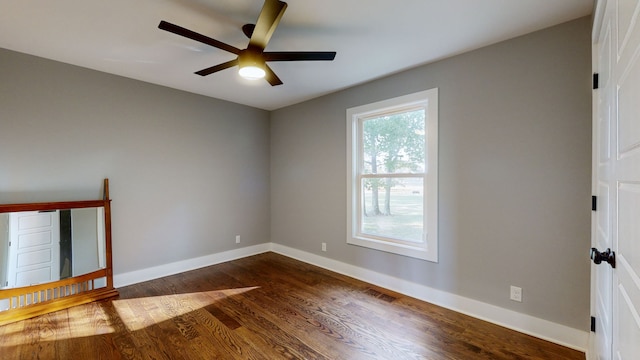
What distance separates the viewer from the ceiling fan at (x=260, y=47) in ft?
5.33

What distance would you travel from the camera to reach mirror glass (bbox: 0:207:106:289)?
8.11ft

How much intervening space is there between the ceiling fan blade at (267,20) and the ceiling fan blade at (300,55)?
4.3 inches

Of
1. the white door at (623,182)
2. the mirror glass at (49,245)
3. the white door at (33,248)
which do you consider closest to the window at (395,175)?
the white door at (623,182)

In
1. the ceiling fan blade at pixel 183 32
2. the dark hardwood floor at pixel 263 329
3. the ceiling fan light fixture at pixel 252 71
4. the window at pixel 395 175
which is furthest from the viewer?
the window at pixel 395 175

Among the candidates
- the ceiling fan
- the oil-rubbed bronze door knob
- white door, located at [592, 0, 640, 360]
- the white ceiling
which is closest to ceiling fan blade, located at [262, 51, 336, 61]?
the ceiling fan

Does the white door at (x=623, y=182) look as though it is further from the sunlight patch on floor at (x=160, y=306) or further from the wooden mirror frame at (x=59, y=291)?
the wooden mirror frame at (x=59, y=291)

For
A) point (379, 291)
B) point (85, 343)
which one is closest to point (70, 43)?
point (85, 343)

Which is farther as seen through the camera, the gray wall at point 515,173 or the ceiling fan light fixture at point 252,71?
the ceiling fan light fixture at point 252,71

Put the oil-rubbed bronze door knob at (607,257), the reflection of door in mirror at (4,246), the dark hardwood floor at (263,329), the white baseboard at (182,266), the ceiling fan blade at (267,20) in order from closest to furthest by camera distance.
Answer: the oil-rubbed bronze door knob at (607,257) → the ceiling fan blade at (267,20) → the dark hardwood floor at (263,329) → the reflection of door in mirror at (4,246) → the white baseboard at (182,266)

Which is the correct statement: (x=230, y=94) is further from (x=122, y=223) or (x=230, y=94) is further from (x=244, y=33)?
(x=122, y=223)

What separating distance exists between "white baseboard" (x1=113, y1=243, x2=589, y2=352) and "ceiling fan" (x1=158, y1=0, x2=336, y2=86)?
2482mm

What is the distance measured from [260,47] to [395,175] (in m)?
2.01

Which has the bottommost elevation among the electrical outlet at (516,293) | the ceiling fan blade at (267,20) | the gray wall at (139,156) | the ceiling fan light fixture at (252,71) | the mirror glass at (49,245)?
the electrical outlet at (516,293)

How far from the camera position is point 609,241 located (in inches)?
49.4
